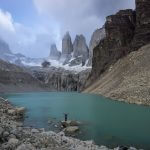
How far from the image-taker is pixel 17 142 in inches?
665

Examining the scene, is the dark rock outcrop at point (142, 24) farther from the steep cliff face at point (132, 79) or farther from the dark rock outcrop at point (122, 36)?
the steep cliff face at point (132, 79)

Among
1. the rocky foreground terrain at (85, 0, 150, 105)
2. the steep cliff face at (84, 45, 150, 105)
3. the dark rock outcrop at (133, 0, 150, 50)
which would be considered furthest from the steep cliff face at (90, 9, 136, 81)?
the steep cliff face at (84, 45, 150, 105)

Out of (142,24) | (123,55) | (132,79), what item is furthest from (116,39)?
(132,79)

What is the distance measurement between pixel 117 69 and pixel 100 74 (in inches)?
898

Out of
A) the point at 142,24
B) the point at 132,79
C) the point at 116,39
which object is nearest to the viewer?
the point at 132,79

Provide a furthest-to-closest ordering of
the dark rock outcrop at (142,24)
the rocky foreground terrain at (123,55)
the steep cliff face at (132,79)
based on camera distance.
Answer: the dark rock outcrop at (142,24)
the rocky foreground terrain at (123,55)
the steep cliff face at (132,79)

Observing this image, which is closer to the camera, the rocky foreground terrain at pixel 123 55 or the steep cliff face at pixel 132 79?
the steep cliff face at pixel 132 79

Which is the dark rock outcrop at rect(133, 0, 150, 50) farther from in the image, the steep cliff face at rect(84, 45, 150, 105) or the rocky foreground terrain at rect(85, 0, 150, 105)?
the steep cliff face at rect(84, 45, 150, 105)

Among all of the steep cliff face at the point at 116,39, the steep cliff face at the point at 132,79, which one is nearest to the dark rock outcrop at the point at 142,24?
the steep cliff face at the point at 132,79

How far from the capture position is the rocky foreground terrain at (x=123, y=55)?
87.8 m

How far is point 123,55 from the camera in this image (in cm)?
12169

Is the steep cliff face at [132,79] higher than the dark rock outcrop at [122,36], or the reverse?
the dark rock outcrop at [122,36]

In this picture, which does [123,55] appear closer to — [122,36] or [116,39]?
[122,36]

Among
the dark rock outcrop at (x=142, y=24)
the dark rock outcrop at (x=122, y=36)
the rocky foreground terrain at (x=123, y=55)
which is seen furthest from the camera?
the dark rock outcrop at (x=122, y=36)
